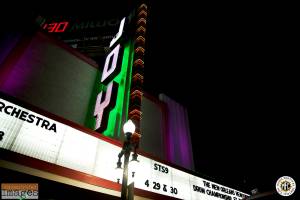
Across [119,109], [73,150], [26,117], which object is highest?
[119,109]

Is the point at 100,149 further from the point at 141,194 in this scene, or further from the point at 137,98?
the point at 137,98

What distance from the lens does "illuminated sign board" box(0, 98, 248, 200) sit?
20.1 feet

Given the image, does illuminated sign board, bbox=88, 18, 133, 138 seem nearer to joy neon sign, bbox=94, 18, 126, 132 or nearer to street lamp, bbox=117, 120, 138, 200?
joy neon sign, bbox=94, 18, 126, 132

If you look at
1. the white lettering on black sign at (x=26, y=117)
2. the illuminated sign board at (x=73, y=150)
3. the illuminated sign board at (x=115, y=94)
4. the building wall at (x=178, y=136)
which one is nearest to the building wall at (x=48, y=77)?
the illuminated sign board at (x=115, y=94)

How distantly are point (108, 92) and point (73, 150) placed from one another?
3644mm

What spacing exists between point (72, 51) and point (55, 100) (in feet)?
10.9

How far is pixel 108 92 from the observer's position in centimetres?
1005

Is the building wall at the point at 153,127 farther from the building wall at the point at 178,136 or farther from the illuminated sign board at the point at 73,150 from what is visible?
the illuminated sign board at the point at 73,150

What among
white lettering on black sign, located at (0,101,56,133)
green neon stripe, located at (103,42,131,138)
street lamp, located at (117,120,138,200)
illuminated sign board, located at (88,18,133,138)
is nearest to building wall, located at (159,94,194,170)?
illuminated sign board, located at (88,18,133,138)

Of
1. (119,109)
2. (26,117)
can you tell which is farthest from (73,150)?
(119,109)

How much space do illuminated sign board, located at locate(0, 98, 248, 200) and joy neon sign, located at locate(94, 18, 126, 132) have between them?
1725 mm

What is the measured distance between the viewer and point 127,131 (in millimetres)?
6488

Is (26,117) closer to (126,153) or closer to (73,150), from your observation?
(73,150)

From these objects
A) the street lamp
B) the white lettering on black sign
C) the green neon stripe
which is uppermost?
the green neon stripe
